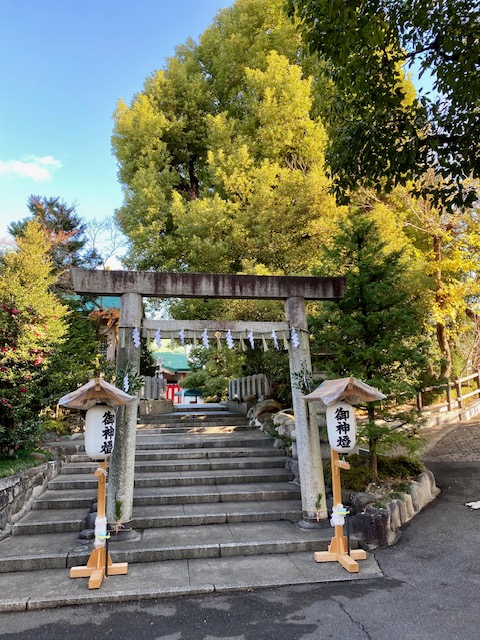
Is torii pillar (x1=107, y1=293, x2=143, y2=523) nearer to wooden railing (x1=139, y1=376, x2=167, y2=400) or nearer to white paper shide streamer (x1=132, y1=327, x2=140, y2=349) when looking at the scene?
white paper shide streamer (x1=132, y1=327, x2=140, y2=349)

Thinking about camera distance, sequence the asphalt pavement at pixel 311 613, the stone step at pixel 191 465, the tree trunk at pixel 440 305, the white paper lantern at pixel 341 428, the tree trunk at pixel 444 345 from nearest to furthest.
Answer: the asphalt pavement at pixel 311 613
the white paper lantern at pixel 341 428
the stone step at pixel 191 465
the tree trunk at pixel 440 305
the tree trunk at pixel 444 345

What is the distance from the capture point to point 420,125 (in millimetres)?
6059

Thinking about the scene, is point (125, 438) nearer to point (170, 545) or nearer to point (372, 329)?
point (170, 545)

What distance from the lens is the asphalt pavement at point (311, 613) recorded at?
3734 millimetres

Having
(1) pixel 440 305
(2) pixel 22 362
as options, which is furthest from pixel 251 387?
(2) pixel 22 362

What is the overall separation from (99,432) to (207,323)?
2.53 m

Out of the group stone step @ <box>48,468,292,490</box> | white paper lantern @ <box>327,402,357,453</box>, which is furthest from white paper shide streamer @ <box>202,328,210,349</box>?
stone step @ <box>48,468,292,490</box>

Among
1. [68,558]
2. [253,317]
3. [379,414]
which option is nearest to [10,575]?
[68,558]

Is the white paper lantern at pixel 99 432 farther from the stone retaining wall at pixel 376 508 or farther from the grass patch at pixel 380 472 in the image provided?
the grass patch at pixel 380 472

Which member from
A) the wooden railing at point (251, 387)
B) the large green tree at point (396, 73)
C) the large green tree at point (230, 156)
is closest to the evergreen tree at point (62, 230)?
the large green tree at point (230, 156)

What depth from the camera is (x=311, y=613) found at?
13.4 feet

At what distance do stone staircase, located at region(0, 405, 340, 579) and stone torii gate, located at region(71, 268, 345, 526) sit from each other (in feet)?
1.79

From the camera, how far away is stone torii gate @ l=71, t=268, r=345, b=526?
19.6 ft

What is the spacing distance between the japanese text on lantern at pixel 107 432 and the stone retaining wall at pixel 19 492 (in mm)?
2141
